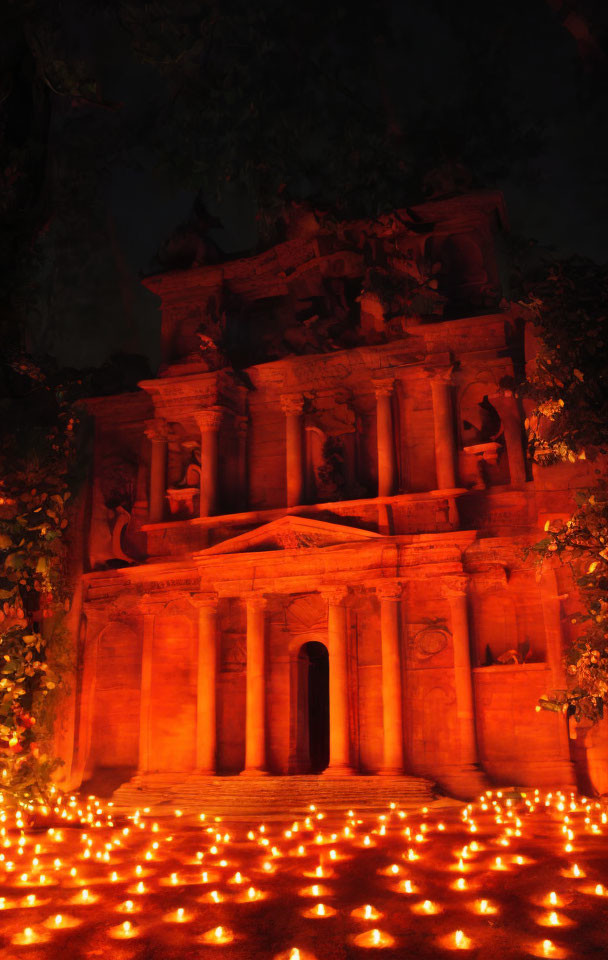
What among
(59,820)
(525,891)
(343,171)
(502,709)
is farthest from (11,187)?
(502,709)

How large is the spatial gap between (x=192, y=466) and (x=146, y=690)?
5.62 meters

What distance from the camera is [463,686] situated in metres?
19.6

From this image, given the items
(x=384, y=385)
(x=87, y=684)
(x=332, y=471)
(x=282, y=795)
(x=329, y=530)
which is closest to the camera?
(x=282, y=795)

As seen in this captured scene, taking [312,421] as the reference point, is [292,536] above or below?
below

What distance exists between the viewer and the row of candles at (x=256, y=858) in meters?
8.63

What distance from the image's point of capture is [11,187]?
8.98m

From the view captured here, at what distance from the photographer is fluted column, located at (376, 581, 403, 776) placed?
19.4m

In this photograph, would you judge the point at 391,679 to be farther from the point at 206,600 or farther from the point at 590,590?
the point at 590,590

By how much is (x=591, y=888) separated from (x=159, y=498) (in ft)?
52.3

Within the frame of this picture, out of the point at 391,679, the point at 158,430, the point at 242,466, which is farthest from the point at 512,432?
the point at 158,430

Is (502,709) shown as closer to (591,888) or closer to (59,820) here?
(59,820)

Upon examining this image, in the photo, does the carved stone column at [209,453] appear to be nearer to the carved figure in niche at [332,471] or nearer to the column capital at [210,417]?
the column capital at [210,417]

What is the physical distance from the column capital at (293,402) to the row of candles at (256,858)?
9.30 m

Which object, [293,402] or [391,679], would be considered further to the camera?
[293,402]
